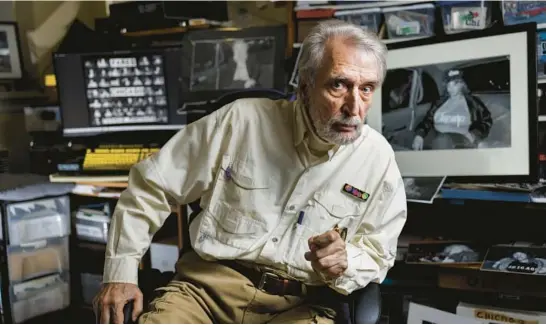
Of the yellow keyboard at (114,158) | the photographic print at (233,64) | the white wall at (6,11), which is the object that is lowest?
the yellow keyboard at (114,158)

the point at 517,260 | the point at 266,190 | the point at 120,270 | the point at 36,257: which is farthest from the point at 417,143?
the point at 36,257

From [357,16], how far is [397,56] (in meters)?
0.23

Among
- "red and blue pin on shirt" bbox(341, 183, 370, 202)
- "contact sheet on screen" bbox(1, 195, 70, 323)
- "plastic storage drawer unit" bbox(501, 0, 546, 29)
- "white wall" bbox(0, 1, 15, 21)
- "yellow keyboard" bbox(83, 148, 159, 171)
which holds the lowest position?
"contact sheet on screen" bbox(1, 195, 70, 323)

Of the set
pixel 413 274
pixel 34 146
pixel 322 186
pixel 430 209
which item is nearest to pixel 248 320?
pixel 322 186

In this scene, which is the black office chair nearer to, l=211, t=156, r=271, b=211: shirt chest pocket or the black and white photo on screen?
l=211, t=156, r=271, b=211: shirt chest pocket

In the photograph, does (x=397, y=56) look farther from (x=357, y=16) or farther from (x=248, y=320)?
(x=248, y=320)

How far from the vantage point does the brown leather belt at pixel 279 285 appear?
1353 millimetres

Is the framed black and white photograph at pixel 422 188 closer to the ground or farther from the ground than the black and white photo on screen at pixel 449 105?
closer to the ground

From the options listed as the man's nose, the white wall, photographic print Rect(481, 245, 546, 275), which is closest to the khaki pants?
the man's nose

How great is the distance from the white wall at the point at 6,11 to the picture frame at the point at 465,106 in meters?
1.88

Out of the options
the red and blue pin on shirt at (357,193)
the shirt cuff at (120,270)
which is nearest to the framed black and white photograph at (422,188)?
the red and blue pin on shirt at (357,193)

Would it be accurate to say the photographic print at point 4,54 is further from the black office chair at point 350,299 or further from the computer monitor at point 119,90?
the black office chair at point 350,299

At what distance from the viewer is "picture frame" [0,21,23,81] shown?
256 centimetres

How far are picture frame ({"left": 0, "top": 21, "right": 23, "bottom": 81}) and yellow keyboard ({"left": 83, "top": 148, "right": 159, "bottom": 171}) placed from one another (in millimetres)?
709
